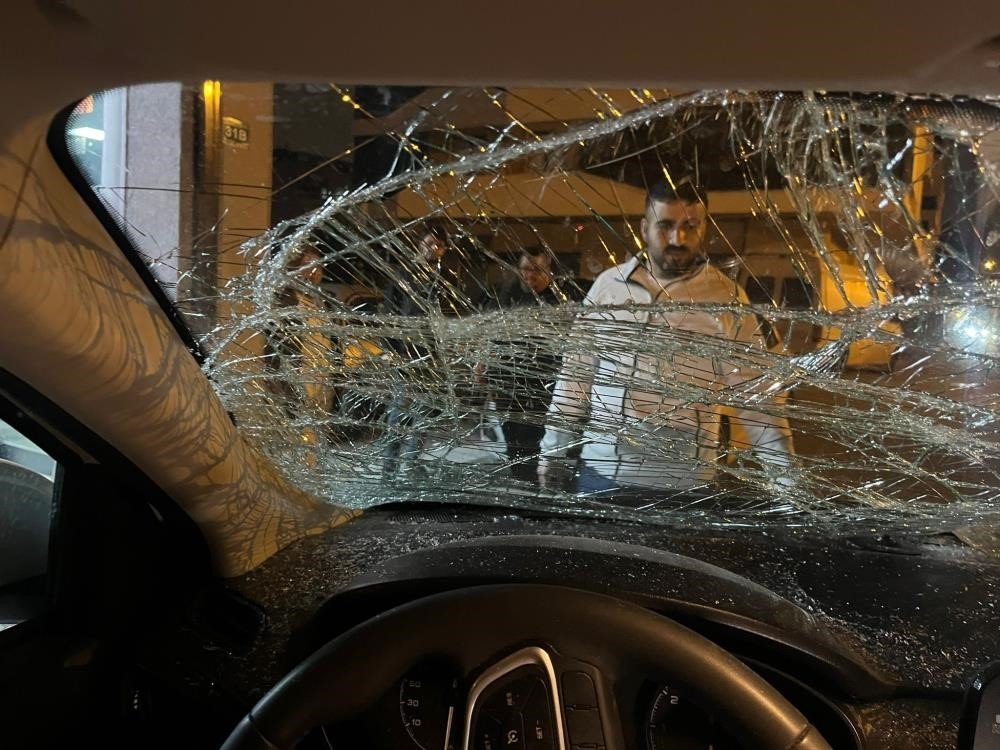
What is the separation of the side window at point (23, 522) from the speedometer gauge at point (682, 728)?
930 millimetres

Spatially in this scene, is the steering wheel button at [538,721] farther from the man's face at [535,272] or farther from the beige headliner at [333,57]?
the beige headliner at [333,57]

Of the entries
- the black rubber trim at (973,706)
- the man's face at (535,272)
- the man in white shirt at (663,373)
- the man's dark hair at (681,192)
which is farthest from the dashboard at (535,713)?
the man's dark hair at (681,192)

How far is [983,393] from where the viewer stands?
2.88 feet

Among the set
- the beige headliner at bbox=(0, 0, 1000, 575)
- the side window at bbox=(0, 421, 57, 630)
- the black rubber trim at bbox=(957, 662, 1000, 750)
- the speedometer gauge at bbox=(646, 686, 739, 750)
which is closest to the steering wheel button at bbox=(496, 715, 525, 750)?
the speedometer gauge at bbox=(646, 686, 739, 750)

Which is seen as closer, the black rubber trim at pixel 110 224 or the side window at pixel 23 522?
the black rubber trim at pixel 110 224

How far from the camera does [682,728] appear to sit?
0.82 metres

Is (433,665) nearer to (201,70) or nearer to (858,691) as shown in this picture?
(858,691)

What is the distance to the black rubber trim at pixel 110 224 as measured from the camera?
73cm

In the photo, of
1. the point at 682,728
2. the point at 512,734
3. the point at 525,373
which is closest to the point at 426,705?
the point at 512,734

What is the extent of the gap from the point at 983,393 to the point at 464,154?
0.71m

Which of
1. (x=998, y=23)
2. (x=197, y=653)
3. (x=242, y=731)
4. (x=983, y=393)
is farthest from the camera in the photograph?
(x=197, y=653)

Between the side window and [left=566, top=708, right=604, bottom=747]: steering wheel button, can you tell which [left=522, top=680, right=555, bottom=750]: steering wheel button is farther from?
the side window

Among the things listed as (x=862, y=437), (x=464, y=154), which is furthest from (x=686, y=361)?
(x=464, y=154)

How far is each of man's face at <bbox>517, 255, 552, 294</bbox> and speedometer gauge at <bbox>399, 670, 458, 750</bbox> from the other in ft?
1.55
